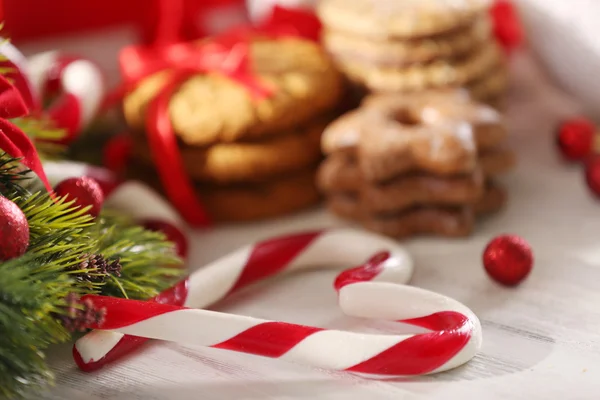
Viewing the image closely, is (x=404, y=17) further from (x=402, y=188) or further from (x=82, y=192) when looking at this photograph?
(x=82, y=192)

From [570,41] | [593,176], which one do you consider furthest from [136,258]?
[570,41]

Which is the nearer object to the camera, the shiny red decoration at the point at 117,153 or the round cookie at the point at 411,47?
the round cookie at the point at 411,47

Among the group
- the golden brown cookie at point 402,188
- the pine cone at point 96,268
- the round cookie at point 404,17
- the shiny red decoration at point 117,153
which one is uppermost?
the round cookie at point 404,17

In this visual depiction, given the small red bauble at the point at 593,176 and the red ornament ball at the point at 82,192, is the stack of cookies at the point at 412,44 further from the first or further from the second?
the red ornament ball at the point at 82,192

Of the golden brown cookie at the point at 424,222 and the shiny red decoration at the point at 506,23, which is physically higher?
the shiny red decoration at the point at 506,23

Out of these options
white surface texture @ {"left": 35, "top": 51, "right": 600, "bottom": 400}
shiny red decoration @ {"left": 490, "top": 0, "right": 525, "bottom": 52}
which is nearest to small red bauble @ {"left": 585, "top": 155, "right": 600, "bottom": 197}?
white surface texture @ {"left": 35, "top": 51, "right": 600, "bottom": 400}

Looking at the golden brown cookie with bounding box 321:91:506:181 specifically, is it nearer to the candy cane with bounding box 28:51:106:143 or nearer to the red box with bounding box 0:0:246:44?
the candy cane with bounding box 28:51:106:143

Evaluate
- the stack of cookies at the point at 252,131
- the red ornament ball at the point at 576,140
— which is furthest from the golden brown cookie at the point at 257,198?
the red ornament ball at the point at 576,140
